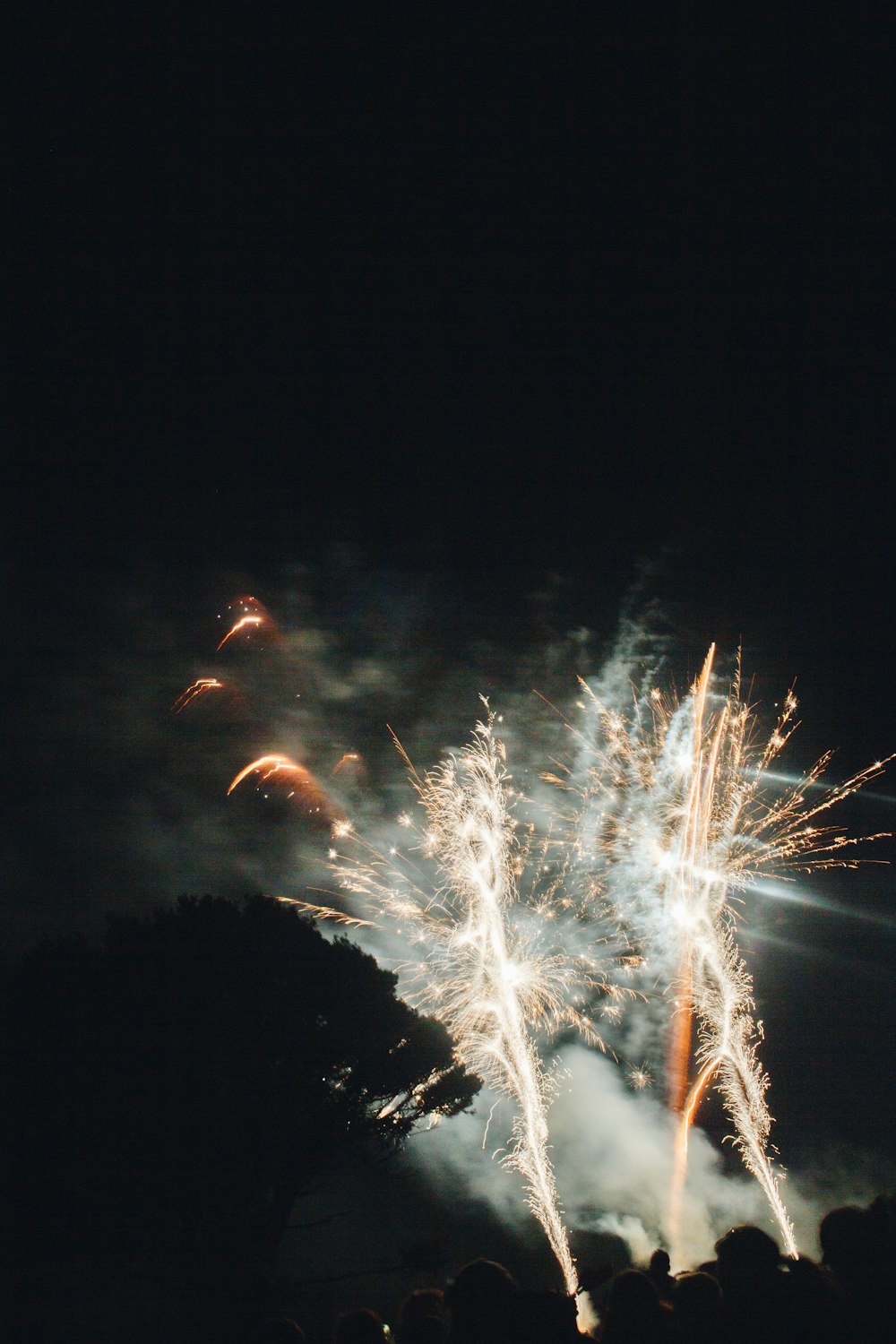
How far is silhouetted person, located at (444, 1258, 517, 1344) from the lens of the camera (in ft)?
10.1

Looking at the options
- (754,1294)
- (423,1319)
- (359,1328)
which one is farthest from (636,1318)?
(359,1328)

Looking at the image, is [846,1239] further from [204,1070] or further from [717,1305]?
[204,1070]

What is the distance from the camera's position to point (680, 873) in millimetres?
13172

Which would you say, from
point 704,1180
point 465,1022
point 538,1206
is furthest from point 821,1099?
point 465,1022

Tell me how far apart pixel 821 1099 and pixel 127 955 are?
94.9 ft

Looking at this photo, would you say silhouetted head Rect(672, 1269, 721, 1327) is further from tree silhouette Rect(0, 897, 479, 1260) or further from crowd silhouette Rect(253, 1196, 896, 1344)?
tree silhouette Rect(0, 897, 479, 1260)

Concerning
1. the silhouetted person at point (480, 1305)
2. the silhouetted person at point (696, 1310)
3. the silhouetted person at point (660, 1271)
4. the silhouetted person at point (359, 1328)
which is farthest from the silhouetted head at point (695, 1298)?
the silhouetted person at point (359, 1328)

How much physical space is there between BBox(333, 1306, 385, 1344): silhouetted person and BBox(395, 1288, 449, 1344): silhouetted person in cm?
12

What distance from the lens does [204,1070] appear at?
9945 millimetres

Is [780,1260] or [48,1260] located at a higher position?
[780,1260]

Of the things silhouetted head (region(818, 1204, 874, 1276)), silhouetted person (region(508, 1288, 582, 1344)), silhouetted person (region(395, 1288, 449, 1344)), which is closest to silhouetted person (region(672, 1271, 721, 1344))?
silhouetted person (region(508, 1288, 582, 1344))

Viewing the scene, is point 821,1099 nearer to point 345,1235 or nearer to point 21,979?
point 345,1235

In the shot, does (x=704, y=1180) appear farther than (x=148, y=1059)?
Yes

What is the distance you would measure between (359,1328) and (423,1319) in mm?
370
